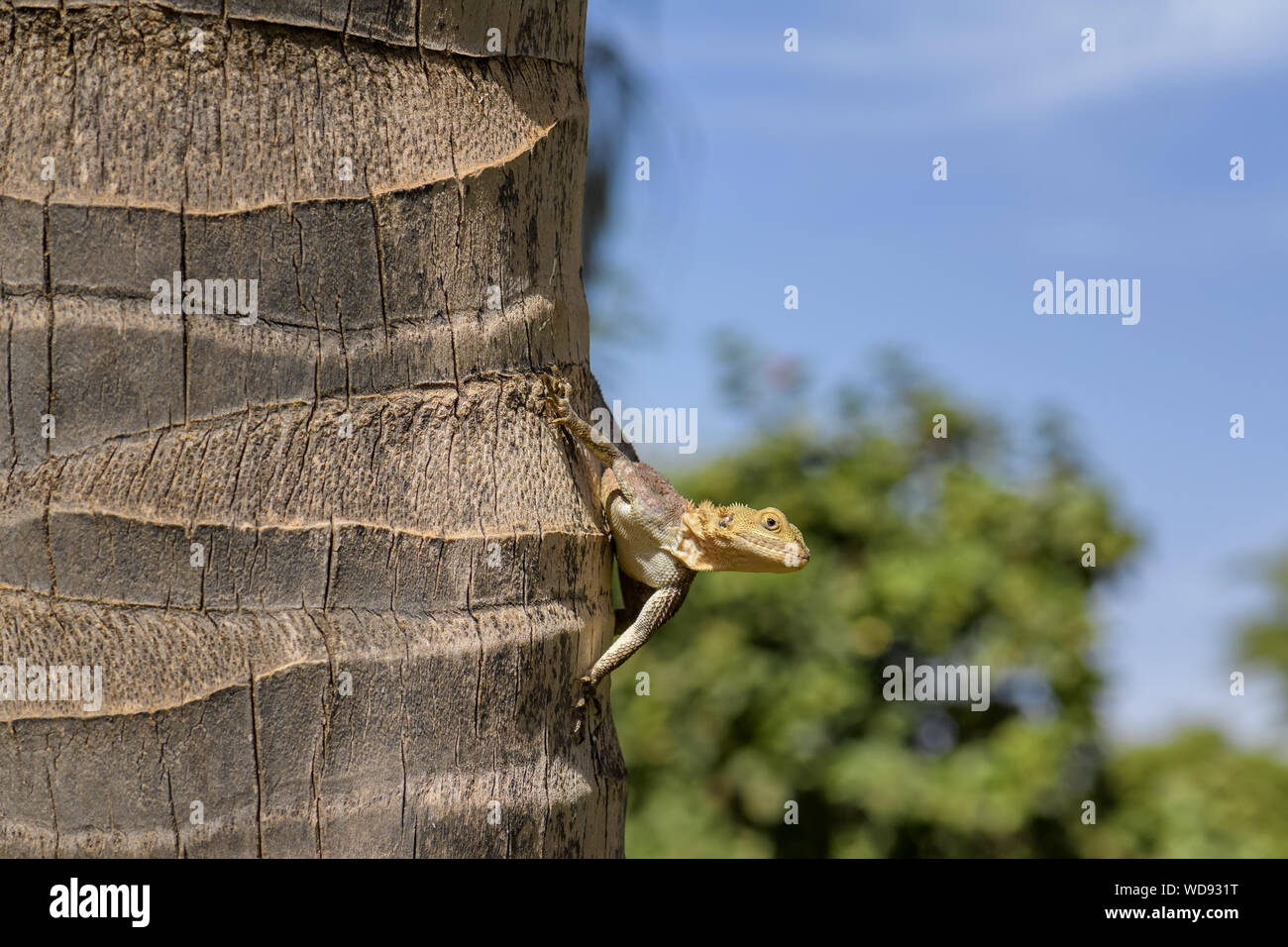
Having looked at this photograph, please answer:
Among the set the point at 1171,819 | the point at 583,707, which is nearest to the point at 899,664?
the point at 1171,819

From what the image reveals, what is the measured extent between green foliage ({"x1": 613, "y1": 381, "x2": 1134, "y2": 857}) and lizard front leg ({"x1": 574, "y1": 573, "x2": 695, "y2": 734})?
4.10m

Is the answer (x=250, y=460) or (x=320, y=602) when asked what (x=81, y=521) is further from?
(x=320, y=602)

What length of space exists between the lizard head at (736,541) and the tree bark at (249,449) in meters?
0.88

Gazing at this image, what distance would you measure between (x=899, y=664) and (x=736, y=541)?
4.29 meters

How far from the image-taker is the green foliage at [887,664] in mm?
6711

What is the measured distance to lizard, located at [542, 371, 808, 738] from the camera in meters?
2.55

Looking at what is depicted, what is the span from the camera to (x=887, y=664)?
7055mm

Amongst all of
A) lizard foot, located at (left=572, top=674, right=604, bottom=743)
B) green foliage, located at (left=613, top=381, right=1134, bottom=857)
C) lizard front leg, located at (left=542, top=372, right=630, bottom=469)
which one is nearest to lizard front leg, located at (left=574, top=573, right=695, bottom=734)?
lizard foot, located at (left=572, top=674, right=604, bottom=743)

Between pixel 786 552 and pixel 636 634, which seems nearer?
pixel 636 634

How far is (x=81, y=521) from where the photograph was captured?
1.88m

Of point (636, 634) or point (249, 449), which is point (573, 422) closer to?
point (636, 634)

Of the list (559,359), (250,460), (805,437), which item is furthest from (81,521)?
(805,437)

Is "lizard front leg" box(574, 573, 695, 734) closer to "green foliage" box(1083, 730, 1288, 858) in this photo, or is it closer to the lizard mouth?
the lizard mouth

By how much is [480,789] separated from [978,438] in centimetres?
Answer: 584
